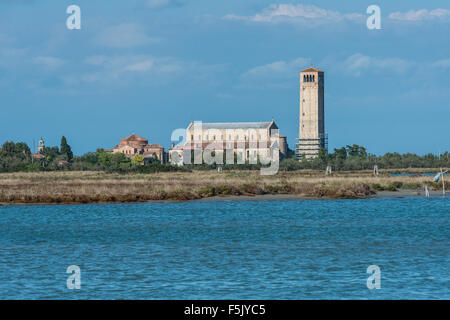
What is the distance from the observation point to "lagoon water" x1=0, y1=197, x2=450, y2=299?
1845 cm

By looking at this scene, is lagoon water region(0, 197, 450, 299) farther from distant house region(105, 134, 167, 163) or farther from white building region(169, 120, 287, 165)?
distant house region(105, 134, 167, 163)

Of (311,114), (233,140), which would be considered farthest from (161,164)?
(311,114)

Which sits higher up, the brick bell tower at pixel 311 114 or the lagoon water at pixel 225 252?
the brick bell tower at pixel 311 114

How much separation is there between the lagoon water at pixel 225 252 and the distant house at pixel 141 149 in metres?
122

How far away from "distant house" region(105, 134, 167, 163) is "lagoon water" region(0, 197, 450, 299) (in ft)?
401

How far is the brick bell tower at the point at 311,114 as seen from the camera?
161500 mm

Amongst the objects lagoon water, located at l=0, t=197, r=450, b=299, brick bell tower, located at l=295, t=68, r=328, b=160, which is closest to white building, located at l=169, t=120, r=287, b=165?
brick bell tower, located at l=295, t=68, r=328, b=160

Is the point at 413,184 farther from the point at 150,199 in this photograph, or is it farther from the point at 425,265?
the point at 425,265

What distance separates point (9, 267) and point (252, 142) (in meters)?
127

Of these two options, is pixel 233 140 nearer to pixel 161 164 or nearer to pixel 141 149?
pixel 141 149

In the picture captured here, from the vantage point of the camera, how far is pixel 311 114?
16462cm

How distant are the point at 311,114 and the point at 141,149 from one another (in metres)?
39.1

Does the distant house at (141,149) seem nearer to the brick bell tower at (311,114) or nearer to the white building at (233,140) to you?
the white building at (233,140)

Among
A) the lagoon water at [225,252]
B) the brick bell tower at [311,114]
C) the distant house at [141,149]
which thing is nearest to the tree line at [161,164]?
the brick bell tower at [311,114]
